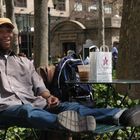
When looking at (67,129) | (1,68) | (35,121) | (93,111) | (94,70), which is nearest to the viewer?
(67,129)

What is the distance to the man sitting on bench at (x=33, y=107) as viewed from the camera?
170 inches

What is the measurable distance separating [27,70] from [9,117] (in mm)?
817

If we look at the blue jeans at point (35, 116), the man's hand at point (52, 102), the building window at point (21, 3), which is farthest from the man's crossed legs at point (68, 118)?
the building window at point (21, 3)

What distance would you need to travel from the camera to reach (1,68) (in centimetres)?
532

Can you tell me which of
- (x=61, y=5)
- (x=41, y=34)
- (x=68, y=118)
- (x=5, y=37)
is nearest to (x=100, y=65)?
(x=5, y=37)

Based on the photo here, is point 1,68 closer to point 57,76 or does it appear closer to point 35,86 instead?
point 35,86

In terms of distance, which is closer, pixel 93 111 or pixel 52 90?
pixel 93 111


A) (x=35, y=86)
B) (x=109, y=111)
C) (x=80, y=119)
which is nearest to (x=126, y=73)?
(x=35, y=86)

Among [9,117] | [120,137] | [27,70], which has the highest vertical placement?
[27,70]

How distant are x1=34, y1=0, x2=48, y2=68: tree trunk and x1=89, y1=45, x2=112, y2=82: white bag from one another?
5097mm

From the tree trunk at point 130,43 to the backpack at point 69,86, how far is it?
74.9 inches

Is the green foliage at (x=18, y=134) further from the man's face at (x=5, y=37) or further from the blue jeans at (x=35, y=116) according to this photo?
the man's face at (x=5, y=37)

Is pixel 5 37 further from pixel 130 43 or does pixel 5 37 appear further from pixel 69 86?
pixel 130 43

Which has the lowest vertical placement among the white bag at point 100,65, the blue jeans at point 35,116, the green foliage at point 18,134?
the green foliage at point 18,134
